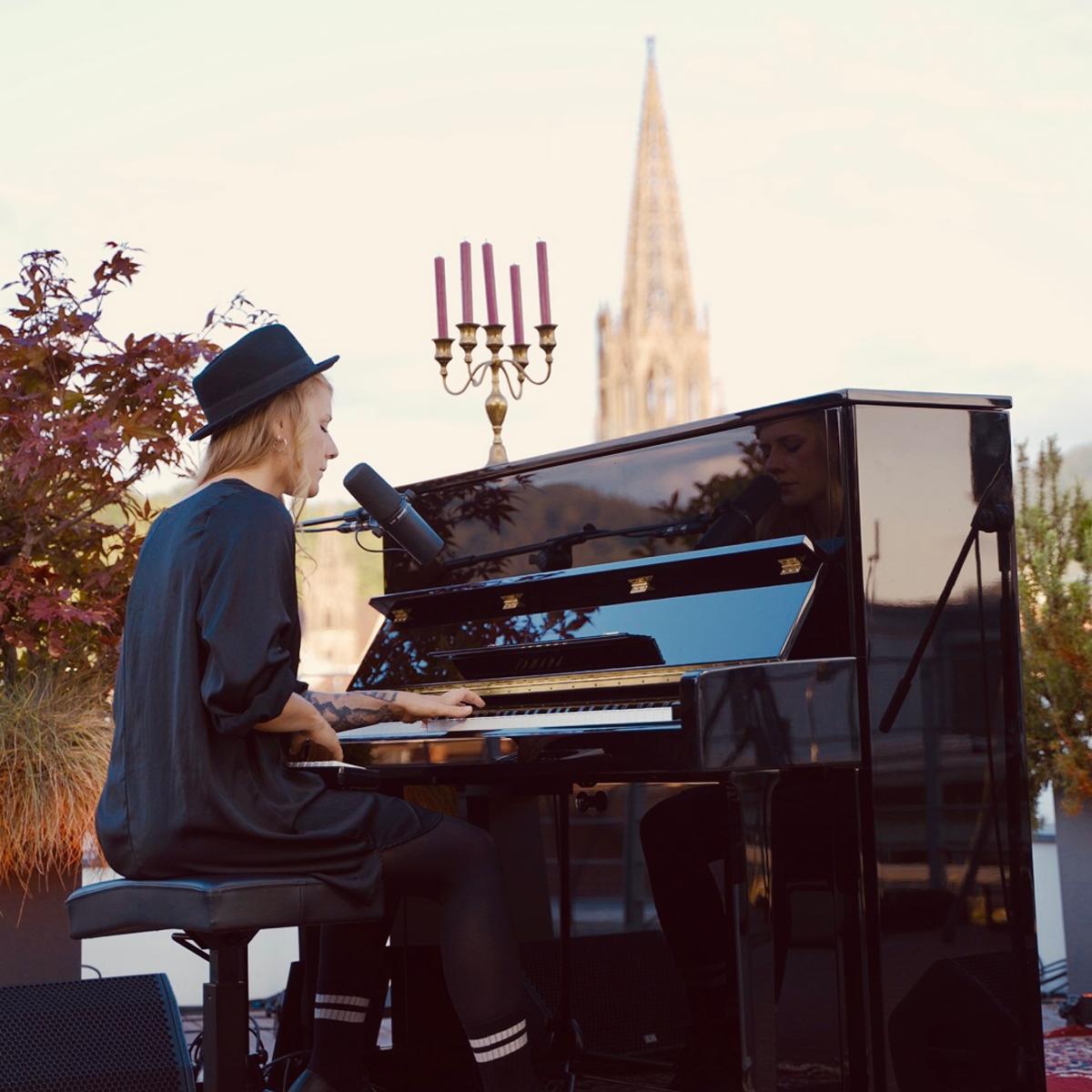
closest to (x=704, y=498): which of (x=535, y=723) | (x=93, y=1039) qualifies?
(x=535, y=723)

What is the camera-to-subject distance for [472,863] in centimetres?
296

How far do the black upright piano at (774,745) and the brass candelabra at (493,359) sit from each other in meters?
1.36

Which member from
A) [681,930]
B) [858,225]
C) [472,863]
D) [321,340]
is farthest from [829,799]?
[858,225]

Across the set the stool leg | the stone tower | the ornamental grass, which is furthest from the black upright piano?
the stone tower

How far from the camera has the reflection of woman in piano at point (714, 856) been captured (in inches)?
134

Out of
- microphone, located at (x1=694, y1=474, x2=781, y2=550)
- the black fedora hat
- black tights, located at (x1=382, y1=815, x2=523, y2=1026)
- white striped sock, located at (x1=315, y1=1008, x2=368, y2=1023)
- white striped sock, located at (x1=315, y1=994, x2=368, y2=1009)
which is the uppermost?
the black fedora hat

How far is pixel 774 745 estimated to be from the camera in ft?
9.88

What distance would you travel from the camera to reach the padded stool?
8.88ft

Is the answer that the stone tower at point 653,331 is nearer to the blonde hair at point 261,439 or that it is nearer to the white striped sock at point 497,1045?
the blonde hair at point 261,439

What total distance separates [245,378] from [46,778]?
185 centimetres

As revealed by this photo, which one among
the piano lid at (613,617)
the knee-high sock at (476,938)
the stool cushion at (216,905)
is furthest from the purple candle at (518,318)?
the stool cushion at (216,905)

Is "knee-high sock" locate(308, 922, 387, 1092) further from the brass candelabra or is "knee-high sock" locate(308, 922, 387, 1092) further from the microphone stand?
the brass candelabra

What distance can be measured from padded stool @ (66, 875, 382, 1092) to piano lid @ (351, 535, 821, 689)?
877mm

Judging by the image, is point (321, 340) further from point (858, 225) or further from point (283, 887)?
point (283, 887)
